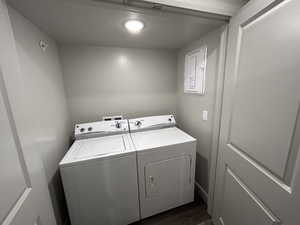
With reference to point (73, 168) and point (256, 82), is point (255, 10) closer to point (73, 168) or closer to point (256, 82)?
point (256, 82)

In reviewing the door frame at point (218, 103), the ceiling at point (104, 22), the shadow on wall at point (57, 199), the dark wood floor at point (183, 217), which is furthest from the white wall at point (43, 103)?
the door frame at point (218, 103)

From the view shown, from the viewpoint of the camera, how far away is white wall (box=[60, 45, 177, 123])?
5.74ft

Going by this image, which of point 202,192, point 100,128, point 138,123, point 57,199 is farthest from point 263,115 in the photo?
point 57,199

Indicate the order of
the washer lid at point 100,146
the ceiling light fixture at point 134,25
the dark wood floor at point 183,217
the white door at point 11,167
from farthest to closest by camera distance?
the dark wood floor at point 183,217
the washer lid at point 100,146
the ceiling light fixture at point 134,25
the white door at point 11,167

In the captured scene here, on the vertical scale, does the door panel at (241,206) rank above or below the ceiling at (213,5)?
below

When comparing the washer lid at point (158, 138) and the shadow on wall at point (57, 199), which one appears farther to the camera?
the washer lid at point (158, 138)

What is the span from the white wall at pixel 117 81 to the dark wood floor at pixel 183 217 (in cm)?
134

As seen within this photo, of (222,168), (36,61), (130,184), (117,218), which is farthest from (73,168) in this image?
(222,168)

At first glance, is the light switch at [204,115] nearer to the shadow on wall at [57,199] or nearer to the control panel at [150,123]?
the control panel at [150,123]

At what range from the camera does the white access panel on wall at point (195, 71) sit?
1533mm

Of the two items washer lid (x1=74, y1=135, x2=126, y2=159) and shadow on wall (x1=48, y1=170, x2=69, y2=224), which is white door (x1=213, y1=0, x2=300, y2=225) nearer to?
washer lid (x1=74, y1=135, x2=126, y2=159)

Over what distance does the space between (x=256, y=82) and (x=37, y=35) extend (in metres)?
1.76

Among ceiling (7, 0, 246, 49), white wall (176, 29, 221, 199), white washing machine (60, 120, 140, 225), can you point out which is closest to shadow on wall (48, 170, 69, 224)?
white washing machine (60, 120, 140, 225)

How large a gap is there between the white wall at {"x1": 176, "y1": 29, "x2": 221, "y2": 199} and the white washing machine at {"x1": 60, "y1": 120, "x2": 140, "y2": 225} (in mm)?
914
